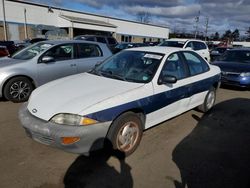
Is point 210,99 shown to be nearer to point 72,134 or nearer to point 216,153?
point 216,153

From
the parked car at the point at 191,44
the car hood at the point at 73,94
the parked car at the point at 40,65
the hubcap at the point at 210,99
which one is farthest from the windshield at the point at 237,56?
the car hood at the point at 73,94

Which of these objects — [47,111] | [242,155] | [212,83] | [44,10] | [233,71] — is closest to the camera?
[47,111]

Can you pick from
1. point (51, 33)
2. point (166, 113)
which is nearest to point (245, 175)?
point (166, 113)

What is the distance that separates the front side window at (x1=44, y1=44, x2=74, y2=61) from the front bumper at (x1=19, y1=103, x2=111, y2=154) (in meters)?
3.56

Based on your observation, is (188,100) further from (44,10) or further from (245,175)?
(44,10)

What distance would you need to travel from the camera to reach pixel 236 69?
8375 mm

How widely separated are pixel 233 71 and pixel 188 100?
15.0 ft

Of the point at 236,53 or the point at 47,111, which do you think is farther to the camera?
the point at 236,53

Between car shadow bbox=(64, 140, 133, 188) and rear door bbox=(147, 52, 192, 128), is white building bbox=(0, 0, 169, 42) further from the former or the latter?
car shadow bbox=(64, 140, 133, 188)

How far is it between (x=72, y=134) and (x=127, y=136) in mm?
910

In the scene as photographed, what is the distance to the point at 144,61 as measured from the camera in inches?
165

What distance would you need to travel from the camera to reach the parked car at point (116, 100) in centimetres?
299

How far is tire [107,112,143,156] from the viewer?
127 inches

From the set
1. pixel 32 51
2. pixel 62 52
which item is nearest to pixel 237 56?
pixel 62 52
